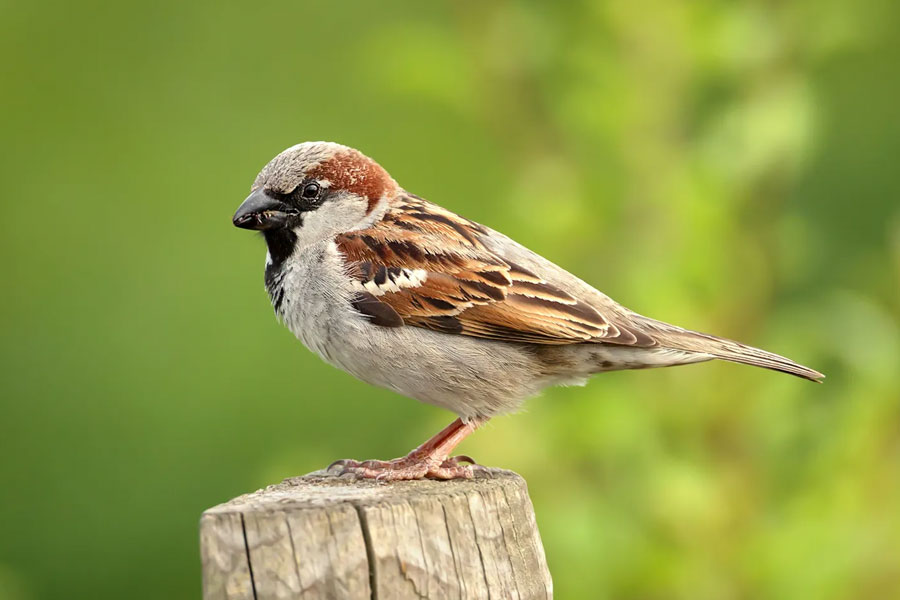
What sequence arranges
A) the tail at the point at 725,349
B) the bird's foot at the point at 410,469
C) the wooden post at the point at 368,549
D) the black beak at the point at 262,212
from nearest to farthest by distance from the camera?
the wooden post at the point at 368,549, the bird's foot at the point at 410,469, the tail at the point at 725,349, the black beak at the point at 262,212

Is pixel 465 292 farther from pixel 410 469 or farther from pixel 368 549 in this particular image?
pixel 368 549

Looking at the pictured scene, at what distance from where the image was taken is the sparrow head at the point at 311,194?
146 inches

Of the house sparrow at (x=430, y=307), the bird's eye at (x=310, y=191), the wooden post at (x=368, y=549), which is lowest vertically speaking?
the wooden post at (x=368, y=549)

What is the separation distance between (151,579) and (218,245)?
1744 mm

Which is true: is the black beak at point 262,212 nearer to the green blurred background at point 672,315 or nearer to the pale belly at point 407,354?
the pale belly at point 407,354

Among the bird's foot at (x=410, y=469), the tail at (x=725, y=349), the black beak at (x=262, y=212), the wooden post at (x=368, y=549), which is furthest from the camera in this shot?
the black beak at (x=262, y=212)

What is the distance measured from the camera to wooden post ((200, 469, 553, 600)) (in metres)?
2.38

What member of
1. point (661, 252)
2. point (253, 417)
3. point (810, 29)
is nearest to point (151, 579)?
point (253, 417)

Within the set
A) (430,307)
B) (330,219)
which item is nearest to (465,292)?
(430,307)

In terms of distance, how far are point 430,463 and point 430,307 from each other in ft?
1.59

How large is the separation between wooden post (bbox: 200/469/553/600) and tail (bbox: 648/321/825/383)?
1.13 metres

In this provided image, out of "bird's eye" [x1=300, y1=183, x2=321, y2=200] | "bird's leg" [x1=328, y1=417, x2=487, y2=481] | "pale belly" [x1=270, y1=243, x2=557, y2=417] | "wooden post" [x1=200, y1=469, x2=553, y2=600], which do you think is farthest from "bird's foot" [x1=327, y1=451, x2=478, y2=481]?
"bird's eye" [x1=300, y1=183, x2=321, y2=200]

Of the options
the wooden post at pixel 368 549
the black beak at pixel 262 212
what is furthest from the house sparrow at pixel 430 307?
the wooden post at pixel 368 549

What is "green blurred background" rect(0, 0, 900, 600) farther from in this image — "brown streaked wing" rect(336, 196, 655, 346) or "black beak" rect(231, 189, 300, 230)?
"black beak" rect(231, 189, 300, 230)
